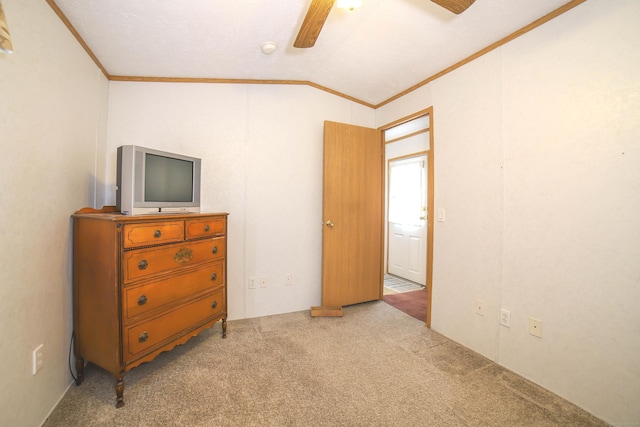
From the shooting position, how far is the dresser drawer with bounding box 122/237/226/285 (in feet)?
4.82

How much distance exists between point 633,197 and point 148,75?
351 centimetres


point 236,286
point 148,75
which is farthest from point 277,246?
point 148,75

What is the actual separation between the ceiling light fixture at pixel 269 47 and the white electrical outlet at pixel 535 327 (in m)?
2.66

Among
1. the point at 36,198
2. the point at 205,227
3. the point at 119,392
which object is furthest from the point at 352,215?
the point at 36,198

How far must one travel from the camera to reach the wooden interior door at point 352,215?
8.93 ft

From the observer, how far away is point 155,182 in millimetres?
1797

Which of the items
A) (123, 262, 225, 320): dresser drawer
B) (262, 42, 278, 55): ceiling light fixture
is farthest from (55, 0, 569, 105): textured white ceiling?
(123, 262, 225, 320): dresser drawer

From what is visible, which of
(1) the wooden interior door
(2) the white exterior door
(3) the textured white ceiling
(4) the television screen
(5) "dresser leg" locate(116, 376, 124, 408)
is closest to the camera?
(5) "dresser leg" locate(116, 376, 124, 408)

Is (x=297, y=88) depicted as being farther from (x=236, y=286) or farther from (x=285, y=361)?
(x=285, y=361)

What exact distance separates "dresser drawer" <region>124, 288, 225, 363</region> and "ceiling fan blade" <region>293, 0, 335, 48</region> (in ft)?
6.28

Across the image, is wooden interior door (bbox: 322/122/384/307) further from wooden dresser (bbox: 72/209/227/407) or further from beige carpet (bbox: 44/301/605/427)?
wooden dresser (bbox: 72/209/227/407)

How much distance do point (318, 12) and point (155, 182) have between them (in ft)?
4.90

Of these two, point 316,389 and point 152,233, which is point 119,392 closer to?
point 152,233

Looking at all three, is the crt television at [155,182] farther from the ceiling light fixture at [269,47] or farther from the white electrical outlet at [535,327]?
the white electrical outlet at [535,327]
